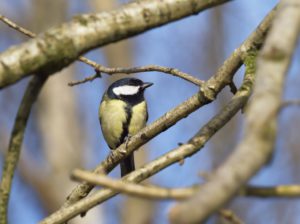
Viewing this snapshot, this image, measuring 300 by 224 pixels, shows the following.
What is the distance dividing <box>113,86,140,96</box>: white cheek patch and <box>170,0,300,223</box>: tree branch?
3320mm

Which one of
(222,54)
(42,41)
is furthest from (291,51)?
(222,54)

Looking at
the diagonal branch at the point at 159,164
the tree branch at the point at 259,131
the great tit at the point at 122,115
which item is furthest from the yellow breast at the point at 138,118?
the tree branch at the point at 259,131

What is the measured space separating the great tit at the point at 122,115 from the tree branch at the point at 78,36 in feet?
9.64

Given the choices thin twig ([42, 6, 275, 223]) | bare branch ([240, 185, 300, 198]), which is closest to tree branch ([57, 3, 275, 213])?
thin twig ([42, 6, 275, 223])

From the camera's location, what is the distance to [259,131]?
3.47 feet

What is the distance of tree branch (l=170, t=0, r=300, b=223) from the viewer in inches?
37.0

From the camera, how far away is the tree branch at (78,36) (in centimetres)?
143

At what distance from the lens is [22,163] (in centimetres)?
782

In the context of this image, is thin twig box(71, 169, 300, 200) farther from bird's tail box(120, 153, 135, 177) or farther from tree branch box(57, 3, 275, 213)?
bird's tail box(120, 153, 135, 177)

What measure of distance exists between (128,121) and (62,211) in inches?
103

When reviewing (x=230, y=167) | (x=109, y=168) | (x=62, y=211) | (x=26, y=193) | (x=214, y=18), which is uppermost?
(x=230, y=167)

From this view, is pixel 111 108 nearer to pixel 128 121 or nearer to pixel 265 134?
pixel 128 121

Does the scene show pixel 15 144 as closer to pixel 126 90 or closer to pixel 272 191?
pixel 272 191

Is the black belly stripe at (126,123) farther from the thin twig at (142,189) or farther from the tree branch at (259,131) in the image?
the thin twig at (142,189)
